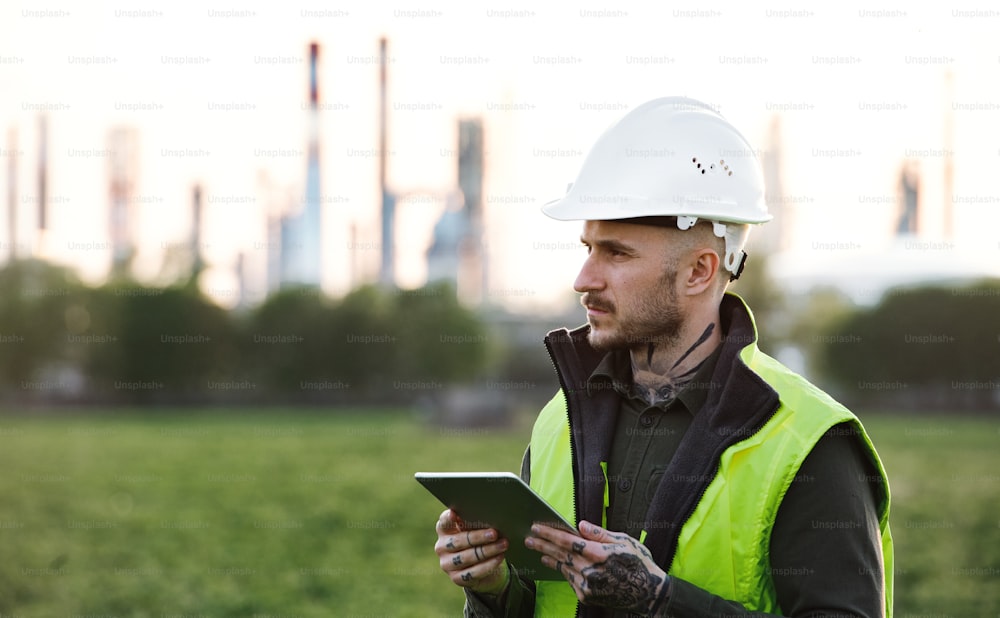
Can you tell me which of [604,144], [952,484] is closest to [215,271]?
[952,484]

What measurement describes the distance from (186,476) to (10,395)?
29912 millimetres

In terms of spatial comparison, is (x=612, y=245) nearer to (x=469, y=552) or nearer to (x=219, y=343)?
(x=469, y=552)

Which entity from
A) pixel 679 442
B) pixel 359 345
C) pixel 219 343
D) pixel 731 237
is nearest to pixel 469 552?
pixel 679 442

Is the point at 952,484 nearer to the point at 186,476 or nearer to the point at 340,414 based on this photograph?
the point at 186,476

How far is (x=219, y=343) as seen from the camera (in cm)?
4072

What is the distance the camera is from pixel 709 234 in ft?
8.15

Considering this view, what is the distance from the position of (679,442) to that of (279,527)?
29.3 feet

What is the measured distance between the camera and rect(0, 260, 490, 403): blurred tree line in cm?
3947

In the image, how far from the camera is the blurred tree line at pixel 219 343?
39469mm

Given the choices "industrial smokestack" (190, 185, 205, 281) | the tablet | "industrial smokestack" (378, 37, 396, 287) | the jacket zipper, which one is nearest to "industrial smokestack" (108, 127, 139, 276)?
"industrial smokestack" (190, 185, 205, 281)

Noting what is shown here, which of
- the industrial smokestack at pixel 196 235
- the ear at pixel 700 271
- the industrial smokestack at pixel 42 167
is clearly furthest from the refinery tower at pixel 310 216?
the ear at pixel 700 271

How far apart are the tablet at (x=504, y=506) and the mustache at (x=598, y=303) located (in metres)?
0.52

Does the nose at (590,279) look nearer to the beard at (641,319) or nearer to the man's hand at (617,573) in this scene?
the beard at (641,319)

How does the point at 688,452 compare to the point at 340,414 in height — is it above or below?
above
